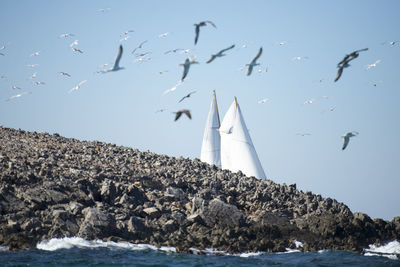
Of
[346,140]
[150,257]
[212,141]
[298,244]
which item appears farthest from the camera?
[212,141]

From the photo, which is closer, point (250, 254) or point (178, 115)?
point (178, 115)

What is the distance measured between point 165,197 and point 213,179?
13.6 ft

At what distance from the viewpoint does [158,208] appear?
23984 millimetres

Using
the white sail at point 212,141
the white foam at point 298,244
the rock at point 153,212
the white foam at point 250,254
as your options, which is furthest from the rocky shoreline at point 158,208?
the white sail at point 212,141

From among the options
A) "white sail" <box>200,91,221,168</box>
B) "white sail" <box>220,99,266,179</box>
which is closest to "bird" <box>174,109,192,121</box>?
"white sail" <box>220,99,266,179</box>

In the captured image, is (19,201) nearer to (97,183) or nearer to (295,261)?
(97,183)

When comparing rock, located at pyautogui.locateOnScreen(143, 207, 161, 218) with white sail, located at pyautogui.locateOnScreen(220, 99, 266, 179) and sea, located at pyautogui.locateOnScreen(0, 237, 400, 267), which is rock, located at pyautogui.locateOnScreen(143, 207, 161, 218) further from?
white sail, located at pyautogui.locateOnScreen(220, 99, 266, 179)

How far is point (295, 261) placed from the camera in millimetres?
20484

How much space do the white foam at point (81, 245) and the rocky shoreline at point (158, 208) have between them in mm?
238

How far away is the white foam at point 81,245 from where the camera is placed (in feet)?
66.5

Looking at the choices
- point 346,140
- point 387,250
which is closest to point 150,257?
point 346,140

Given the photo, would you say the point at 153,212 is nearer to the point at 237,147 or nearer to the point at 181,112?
the point at 181,112

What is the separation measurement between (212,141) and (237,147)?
5.71 m

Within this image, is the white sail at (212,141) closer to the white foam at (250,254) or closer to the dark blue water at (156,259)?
the white foam at (250,254)
